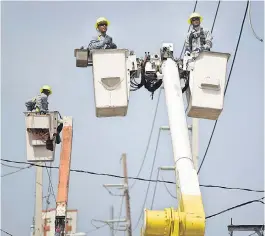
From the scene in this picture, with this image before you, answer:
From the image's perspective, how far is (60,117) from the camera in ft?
31.1

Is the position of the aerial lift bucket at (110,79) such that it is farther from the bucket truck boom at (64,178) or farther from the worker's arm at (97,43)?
the bucket truck boom at (64,178)

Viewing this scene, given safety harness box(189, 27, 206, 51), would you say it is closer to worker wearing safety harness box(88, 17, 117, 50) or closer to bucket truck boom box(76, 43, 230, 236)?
bucket truck boom box(76, 43, 230, 236)

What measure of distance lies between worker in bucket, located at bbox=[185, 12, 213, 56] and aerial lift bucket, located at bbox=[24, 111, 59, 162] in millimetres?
2750

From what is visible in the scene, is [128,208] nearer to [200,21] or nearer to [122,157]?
[122,157]

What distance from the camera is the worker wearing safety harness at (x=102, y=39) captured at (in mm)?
7828

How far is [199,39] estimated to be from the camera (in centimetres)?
794

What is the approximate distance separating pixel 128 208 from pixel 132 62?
18418mm

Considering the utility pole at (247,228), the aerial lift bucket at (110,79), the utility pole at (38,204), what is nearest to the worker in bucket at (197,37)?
the aerial lift bucket at (110,79)

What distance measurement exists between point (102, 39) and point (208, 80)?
1.81m

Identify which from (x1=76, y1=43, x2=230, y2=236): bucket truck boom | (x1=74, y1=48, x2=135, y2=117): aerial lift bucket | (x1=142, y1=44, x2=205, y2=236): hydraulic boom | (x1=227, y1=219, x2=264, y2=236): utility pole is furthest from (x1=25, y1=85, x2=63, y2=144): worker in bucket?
(x1=227, y1=219, x2=264, y2=236): utility pole

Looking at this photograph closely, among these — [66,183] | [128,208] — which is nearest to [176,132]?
[66,183]

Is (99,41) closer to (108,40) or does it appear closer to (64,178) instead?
(108,40)

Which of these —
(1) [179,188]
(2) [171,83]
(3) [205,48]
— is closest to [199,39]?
(3) [205,48]

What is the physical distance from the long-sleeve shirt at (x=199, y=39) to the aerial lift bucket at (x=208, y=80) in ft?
1.68
